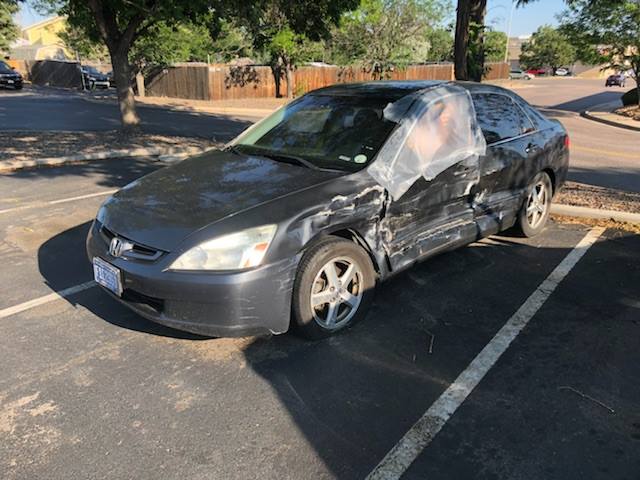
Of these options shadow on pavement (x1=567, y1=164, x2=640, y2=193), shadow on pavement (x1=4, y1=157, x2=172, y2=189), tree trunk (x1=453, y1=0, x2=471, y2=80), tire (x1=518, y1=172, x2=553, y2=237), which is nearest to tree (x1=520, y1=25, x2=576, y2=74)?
shadow on pavement (x1=567, y1=164, x2=640, y2=193)

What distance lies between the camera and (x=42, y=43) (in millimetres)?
73875

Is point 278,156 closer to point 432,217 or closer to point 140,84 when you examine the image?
point 432,217

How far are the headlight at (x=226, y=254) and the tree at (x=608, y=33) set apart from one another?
2059 centimetres

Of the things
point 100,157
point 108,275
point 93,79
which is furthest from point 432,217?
point 93,79

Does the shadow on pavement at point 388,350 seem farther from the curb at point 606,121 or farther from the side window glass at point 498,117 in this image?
the curb at point 606,121

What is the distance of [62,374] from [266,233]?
147cm

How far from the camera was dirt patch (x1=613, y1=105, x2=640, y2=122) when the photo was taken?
823 inches

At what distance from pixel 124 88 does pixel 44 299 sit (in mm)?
10155

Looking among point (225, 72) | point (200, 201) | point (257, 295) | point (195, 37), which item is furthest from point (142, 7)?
point (195, 37)

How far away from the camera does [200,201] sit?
11.2 ft

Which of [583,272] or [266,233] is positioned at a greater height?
[266,233]

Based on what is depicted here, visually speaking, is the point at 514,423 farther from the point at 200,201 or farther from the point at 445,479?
the point at 200,201

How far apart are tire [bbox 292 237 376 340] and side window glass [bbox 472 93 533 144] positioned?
76.9 inches

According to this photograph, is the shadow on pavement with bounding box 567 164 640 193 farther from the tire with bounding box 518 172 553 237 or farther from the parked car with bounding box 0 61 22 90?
the parked car with bounding box 0 61 22 90
